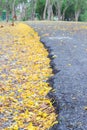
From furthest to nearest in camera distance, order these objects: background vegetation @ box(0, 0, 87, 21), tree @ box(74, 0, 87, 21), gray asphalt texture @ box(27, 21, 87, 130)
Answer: tree @ box(74, 0, 87, 21) → background vegetation @ box(0, 0, 87, 21) → gray asphalt texture @ box(27, 21, 87, 130)

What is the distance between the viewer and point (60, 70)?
32.7ft

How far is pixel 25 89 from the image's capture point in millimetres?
8562

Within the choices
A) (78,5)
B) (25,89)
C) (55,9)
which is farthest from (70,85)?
(55,9)

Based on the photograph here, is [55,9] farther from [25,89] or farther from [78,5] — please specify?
[25,89]

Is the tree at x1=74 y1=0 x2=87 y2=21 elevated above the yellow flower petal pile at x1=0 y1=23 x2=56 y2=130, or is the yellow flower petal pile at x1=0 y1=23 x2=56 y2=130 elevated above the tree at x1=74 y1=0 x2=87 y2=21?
the yellow flower petal pile at x1=0 y1=23 x2=56 y2=130

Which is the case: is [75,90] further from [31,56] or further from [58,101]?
[31,56]

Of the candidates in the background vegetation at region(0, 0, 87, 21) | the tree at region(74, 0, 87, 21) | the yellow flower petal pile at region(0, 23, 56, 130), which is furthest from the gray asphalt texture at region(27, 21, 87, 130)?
the tree at region(74, 0, 87, 21)

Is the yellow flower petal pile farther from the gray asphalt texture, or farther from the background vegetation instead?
the background vegetation

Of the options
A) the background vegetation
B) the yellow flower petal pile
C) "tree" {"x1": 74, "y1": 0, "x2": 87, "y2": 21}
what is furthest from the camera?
"tree" {"x1": 74, "y1": 0, "x2": 87, "y2": 21}

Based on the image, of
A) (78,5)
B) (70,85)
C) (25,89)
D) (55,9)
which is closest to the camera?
(70,85)

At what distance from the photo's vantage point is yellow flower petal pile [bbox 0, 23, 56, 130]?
6.50 meters

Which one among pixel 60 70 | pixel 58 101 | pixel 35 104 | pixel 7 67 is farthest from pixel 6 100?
pixel 7 67

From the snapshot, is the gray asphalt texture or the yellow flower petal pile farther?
the yellow flower petal pile

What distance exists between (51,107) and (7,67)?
4286mm
